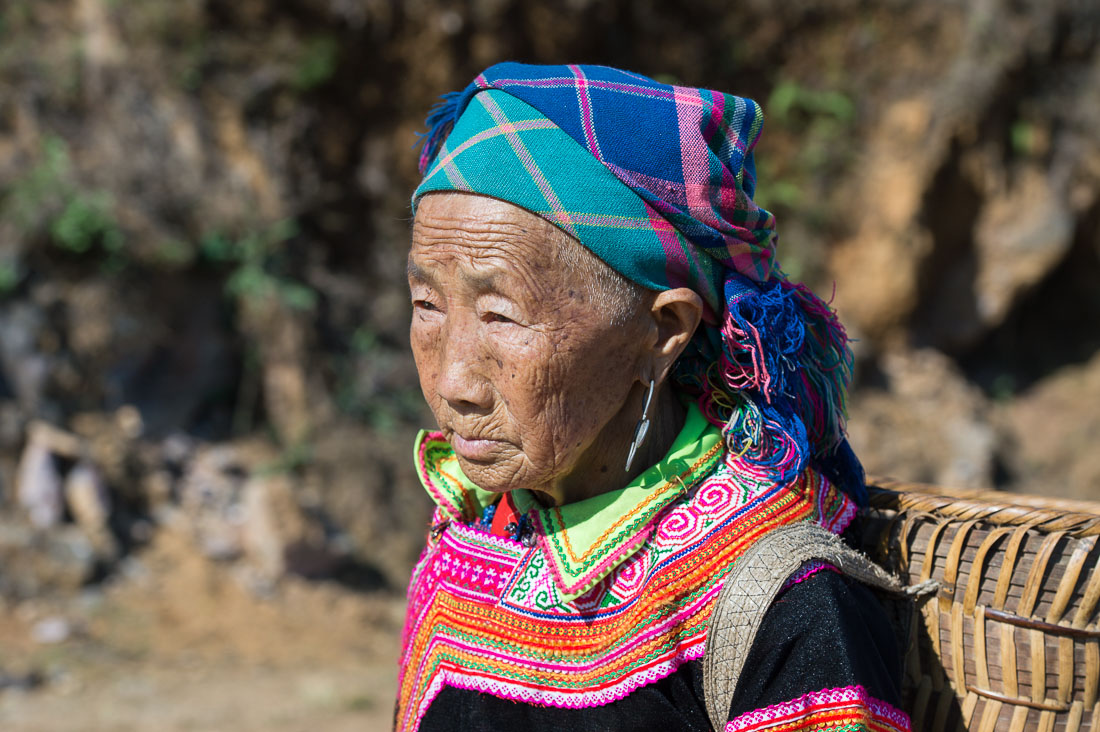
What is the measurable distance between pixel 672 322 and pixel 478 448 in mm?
398

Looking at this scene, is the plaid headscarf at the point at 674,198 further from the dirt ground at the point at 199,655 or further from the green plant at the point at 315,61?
the green plant at the point at 315,61

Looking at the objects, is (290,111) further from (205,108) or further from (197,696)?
(197,696)

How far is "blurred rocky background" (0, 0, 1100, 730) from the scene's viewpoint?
5.69 meters

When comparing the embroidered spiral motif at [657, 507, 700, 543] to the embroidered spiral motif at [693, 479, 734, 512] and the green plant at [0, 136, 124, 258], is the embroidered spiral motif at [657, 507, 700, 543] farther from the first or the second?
the green plant at [0, 136, 124, 258]

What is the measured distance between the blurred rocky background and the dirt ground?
2 cm

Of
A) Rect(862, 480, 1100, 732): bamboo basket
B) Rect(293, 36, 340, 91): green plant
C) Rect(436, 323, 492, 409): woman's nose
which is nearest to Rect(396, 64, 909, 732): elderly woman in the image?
Rect(436, 323, 492, 409): woman's nose

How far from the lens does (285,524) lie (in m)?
6.11

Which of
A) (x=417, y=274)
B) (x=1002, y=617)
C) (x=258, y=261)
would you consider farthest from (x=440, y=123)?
(x=258, y=261)

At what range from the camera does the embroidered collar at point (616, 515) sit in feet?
5.34

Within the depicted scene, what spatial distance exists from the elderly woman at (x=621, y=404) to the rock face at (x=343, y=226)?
479 cm

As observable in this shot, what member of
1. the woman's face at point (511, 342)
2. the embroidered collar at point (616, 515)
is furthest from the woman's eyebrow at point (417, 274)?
the embroidered collar at point (616, 515)

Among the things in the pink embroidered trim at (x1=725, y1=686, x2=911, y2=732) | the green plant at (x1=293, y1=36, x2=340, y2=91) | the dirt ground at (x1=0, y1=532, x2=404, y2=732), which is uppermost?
the green plant at (x1=293, y1=36, x2=340, y2=91)

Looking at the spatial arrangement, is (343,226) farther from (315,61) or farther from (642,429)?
(642,429)

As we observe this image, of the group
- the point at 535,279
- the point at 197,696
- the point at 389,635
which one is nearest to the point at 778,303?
the point at 535,279
